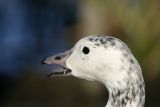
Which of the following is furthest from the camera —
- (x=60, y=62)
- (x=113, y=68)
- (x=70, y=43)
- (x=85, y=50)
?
(x=70, y=43)

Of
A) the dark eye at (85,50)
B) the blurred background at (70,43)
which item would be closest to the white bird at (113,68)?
the dark eye at (85,50)

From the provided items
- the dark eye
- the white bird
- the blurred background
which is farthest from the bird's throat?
the blurred background

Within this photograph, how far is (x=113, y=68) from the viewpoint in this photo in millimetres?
4379

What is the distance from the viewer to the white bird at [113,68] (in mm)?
4352

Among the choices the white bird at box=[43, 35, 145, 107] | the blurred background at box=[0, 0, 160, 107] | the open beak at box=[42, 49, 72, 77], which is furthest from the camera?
the blurred background at box=[0, 0, 160, 107]

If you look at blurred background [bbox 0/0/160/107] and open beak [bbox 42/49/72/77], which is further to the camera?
blurred background [bbox 0/0/160/107]

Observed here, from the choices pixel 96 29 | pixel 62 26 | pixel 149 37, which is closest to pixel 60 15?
pixel 62 26

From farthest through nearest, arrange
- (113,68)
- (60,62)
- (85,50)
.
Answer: (60,62)
(85,50)
(113,68)

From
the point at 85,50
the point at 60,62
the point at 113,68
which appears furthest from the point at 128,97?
the point at 60,62

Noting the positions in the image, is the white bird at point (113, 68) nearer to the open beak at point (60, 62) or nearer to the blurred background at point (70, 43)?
the open beak at point (60, 62)

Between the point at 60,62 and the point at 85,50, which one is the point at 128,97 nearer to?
the point at 85,50

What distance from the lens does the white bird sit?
435 centimetres

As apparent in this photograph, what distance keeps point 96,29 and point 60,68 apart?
7310mm

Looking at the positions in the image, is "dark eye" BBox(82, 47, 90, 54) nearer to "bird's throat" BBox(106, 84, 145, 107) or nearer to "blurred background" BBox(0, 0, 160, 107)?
"bird's throat" BBox(106, 84, 145, 107)
